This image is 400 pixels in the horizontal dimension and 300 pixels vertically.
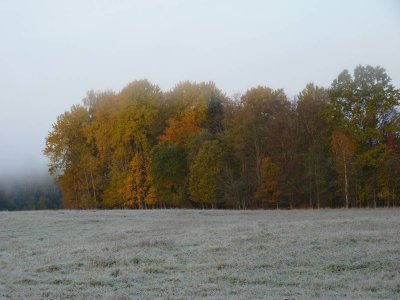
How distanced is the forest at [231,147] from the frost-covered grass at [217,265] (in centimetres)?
2312

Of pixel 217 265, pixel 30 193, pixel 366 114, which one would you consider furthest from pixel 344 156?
pixel 30 193

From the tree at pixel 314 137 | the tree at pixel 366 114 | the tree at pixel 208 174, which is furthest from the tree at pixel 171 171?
the tree at pixel 366 114

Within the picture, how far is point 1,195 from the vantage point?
98375 millimetres

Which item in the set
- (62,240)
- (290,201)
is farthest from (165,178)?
(62,240)

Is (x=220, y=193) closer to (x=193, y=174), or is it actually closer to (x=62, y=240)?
(x=193, y=174)

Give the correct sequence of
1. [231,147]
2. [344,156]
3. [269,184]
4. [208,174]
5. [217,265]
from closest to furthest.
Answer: [217,265] → [344,156] → [269,184] → [208,174] → [231,147]

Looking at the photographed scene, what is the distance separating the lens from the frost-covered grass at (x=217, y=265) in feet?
38.4

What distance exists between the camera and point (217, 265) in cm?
1520

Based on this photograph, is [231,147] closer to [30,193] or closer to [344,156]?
[344,156]

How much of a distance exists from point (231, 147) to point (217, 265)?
136 feet

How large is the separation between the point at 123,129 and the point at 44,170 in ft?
173

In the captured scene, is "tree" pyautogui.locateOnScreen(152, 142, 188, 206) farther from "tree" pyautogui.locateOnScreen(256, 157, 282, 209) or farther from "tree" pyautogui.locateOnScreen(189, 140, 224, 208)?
"tree" pyautogui.locateOnScreen(256, 157, 282, 209)

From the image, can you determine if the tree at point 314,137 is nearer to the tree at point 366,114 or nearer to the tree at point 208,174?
the tree at point 366,114

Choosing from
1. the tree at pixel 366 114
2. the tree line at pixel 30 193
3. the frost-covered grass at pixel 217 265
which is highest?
the tree at pixel 366 114
